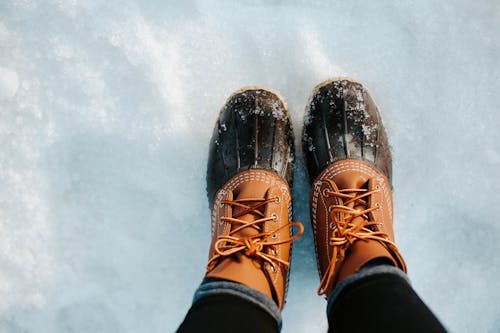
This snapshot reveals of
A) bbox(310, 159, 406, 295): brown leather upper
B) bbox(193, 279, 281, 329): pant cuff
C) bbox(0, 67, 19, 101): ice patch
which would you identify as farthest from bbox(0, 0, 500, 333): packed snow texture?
bbox(193, 279, 281, 329): pant cuff

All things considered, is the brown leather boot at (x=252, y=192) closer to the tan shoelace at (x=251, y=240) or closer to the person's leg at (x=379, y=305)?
the tan shoelace at (x=251, y=240)

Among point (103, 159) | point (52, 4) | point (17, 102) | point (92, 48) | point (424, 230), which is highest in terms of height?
point (52, 4)

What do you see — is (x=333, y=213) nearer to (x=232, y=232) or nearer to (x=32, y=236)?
(x=232, y=232)

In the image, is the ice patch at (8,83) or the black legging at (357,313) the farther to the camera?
the ice patch at (8,83)

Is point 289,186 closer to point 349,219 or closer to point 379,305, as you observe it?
point 349,219

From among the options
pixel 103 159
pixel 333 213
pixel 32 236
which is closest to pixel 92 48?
pixel 103 159

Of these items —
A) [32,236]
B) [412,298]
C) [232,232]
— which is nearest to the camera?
[412,298]

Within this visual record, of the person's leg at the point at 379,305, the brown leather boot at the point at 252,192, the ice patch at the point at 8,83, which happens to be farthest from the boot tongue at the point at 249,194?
the ice patch at the point at 8,83

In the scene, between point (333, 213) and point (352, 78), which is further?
point (352, 78)

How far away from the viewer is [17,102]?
1098mm

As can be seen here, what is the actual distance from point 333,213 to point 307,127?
0.84 ft

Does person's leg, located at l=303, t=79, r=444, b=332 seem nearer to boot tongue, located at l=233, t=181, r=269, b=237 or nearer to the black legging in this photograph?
the black legging

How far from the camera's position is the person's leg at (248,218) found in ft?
2.35

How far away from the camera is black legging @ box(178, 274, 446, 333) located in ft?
2.05
